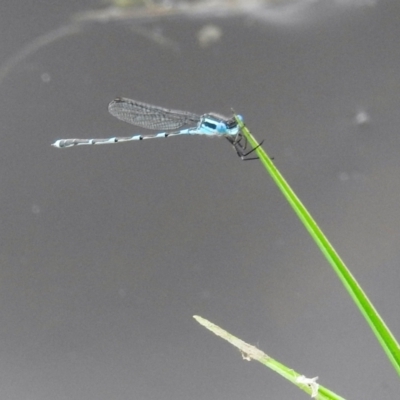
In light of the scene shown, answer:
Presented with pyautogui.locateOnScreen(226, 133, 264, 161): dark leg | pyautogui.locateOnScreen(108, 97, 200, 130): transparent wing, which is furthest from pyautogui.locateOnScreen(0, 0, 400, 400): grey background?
pyautogui.locateOnScreen(226, 133, 264, 161): dark leg

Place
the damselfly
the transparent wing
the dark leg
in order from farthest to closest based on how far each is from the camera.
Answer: the transparent wing → the damselfly → the dark leg

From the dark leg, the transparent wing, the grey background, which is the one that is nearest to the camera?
the dark leg

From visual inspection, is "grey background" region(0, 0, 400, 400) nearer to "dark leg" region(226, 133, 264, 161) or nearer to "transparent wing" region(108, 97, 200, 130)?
"transparent wing" region(108, 97, 200, 130)

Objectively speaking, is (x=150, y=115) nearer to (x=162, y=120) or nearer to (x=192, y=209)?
(x=162, y=120)

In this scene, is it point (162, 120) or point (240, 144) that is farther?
point (162, 120)

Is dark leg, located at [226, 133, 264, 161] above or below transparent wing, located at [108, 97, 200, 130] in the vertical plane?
below

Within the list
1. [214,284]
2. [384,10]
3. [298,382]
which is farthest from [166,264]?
[298,382]

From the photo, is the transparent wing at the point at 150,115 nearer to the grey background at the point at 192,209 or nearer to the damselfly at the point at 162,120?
the damselfly at the point at 162,120

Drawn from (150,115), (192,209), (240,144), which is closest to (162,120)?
(150,115)
